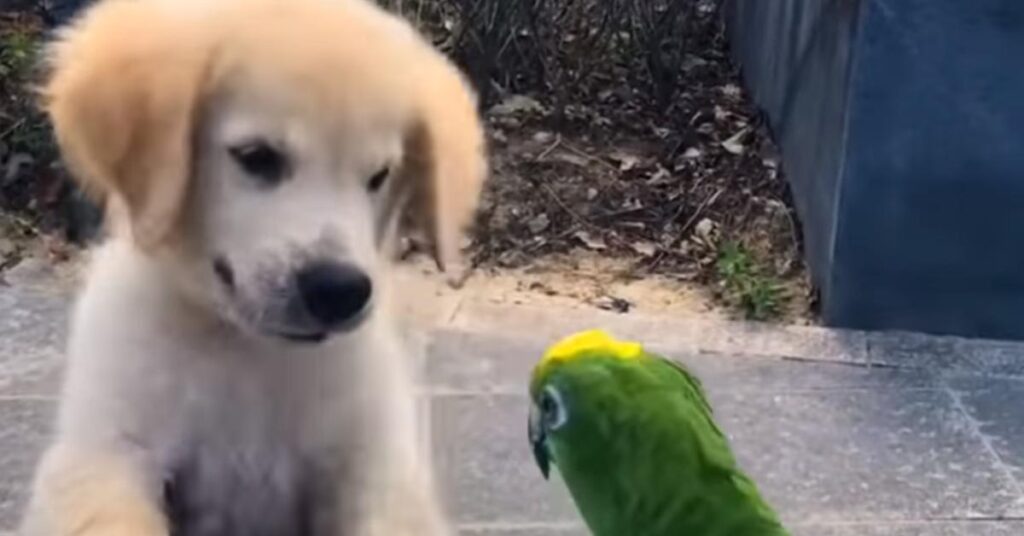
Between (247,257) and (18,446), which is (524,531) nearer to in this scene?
(18,446)

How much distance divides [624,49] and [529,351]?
7.84 feet

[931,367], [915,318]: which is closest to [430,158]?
[931,367]

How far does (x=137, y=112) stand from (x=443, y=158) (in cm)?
38

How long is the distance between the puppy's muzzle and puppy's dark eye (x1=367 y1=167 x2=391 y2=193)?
0.45 ft

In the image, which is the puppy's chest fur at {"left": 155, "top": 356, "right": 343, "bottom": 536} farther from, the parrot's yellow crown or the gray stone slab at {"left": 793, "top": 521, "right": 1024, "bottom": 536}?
the gray stone slab at {"left": 793, "top": 521, "right": 1024, "bottom": 536}

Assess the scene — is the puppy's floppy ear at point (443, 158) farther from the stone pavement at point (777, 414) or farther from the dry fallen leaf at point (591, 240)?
the dry fallen leaf at point (591, 240)

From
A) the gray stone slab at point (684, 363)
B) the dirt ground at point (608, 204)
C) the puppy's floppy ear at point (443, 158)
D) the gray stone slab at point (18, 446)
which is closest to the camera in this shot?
the puppy's floppy ear at point (443, 158)

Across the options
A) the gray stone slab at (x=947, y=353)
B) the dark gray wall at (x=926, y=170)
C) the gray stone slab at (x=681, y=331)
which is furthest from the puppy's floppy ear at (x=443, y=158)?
the dark gray wall at (x=926, y=170)

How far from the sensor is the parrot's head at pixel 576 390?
91.8 inches

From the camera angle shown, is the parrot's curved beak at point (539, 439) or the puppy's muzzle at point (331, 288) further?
the parrot's curved beak at point (539, 439)

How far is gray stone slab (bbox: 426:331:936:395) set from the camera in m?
4.19

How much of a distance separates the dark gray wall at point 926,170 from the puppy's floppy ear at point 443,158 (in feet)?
7.82

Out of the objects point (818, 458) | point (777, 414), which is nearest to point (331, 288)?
point (818, 458)

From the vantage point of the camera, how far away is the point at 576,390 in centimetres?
234
